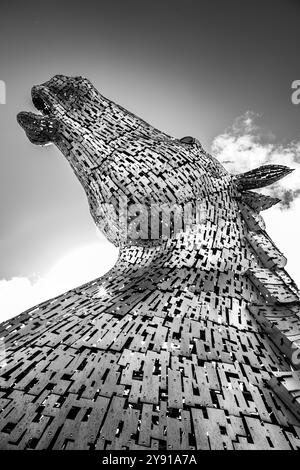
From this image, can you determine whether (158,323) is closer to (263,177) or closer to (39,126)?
(263,177)

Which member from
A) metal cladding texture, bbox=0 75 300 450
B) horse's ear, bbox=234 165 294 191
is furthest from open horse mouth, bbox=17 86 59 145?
horse's ear, bbox=234 165 294 191

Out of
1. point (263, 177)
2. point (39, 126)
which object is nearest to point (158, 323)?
point (263, 177)

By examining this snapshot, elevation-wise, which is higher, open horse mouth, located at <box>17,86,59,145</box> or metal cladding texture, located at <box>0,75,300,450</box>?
open horse mouth, located at <box>17,86,59,145</box>

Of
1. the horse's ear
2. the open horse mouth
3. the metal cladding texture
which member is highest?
the open horse mouth

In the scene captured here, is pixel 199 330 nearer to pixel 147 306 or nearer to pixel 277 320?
pixel 147 306

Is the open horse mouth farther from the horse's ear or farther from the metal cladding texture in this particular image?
the horse's ear

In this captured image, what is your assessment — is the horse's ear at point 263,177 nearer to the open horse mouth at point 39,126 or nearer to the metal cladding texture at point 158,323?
the metal cladding texture at point 158,323

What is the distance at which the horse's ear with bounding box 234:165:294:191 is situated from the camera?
123 inches

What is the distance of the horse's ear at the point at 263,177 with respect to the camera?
3.12 m

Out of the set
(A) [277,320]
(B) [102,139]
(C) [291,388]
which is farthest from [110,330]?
(B) [102,139]

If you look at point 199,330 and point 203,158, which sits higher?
point 203,158

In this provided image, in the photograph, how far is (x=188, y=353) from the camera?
1.53 m

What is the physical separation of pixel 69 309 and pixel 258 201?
2.20m
